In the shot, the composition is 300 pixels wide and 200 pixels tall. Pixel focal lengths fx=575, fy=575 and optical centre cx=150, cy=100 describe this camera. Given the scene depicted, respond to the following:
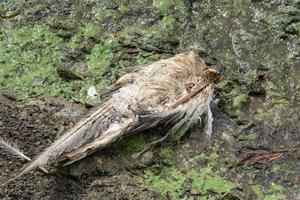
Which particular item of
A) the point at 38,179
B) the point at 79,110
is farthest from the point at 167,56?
the point at 38,179

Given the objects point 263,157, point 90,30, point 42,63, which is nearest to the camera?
point 263,157

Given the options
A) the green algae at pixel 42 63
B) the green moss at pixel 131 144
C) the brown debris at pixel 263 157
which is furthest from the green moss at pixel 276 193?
the green algae at pixel 42 63

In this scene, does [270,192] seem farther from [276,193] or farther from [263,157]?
[263,157]

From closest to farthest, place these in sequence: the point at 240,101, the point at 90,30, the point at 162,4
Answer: the point at 240,101 → the point at 90,30 → the point at 162,4

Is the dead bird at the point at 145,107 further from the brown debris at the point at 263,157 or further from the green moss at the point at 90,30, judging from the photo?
the green moss at the point at 90,30

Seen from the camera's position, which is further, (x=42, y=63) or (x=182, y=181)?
(x=42, y=63)

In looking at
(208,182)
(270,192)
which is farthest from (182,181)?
(270,192)

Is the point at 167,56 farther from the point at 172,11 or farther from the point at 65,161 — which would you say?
the point at 65,161
